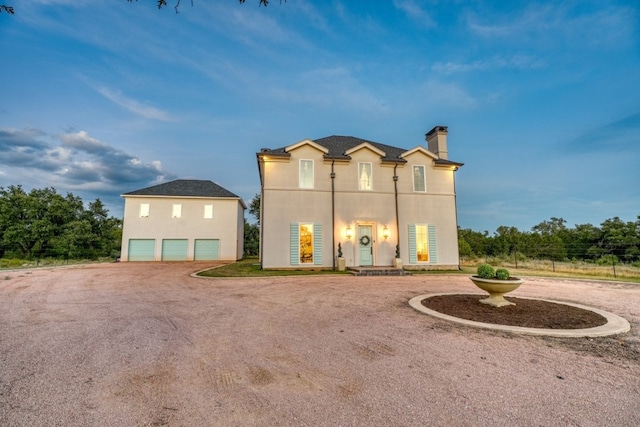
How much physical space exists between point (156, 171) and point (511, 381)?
49.8 meters

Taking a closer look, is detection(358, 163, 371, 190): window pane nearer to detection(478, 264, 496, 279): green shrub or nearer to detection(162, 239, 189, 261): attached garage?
detection(478, 264, 496, 279): green shrub

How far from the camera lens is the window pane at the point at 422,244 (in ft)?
47.4

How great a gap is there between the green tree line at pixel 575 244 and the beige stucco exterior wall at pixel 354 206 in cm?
1035

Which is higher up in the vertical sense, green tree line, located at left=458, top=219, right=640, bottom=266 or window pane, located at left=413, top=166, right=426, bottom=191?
window pane, located at left=413, top=166, right=426, bottom=191

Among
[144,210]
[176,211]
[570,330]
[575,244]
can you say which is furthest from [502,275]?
[575,244]

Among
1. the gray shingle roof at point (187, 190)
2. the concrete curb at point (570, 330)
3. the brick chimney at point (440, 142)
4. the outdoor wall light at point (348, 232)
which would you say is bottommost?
the concrete curb at point (570, 330)

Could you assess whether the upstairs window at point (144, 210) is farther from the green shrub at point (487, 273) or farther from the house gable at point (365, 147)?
the green shrub at point (487, 273)

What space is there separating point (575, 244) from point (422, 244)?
2230 cm

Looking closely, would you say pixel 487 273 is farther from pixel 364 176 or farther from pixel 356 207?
pixel 364 176

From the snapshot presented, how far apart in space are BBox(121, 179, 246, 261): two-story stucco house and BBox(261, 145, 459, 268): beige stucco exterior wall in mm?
10602

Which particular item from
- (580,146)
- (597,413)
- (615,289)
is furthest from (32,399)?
(580,146)

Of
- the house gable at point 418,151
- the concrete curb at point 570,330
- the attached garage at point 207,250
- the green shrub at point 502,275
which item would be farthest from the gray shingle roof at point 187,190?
the concrete curb at point 570,330

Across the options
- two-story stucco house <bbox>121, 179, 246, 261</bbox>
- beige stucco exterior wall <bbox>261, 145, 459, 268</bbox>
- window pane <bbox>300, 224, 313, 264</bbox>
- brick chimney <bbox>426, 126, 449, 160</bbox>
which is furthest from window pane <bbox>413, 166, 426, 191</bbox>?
two-story stucco house <bbox>121, 179, 246, 261</bbox>

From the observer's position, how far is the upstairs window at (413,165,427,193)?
14875mm
